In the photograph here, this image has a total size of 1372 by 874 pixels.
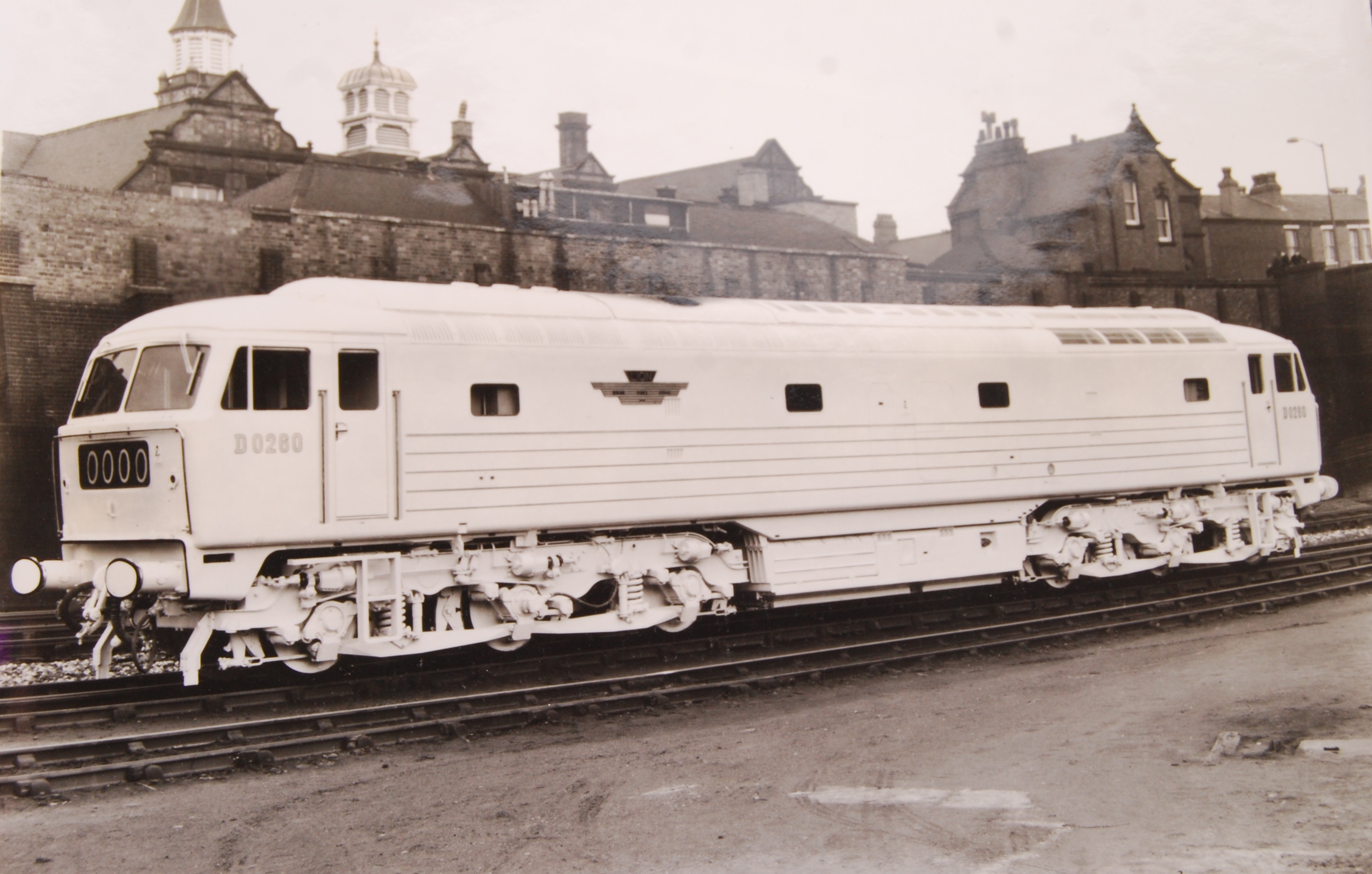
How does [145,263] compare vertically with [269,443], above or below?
above

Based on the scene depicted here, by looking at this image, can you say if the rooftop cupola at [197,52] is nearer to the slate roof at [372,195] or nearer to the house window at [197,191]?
the house window at [197,191]

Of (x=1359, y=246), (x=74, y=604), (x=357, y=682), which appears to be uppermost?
(x=1359, y=246)

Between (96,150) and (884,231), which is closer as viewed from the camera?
(96,150)

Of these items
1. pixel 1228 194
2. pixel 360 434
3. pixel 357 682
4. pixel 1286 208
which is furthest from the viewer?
pixel 1228 194

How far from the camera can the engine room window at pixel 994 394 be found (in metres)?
12.4

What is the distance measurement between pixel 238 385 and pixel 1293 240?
1114 inches

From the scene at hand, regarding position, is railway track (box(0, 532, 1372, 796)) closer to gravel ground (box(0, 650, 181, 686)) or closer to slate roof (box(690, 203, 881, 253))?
gravel ground (box(0, 650, 181, 686))

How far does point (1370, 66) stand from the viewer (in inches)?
330

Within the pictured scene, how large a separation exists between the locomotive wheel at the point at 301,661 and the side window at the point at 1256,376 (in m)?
12.4

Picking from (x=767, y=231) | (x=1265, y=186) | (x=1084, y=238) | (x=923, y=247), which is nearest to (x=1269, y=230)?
(x=1265, y=186)

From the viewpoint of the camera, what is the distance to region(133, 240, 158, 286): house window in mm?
19094

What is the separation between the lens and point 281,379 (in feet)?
29.2

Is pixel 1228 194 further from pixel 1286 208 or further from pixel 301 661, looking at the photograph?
pixel 301 661

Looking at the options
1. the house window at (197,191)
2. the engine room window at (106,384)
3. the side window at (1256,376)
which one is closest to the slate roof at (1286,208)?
the side window at (1256,376)
